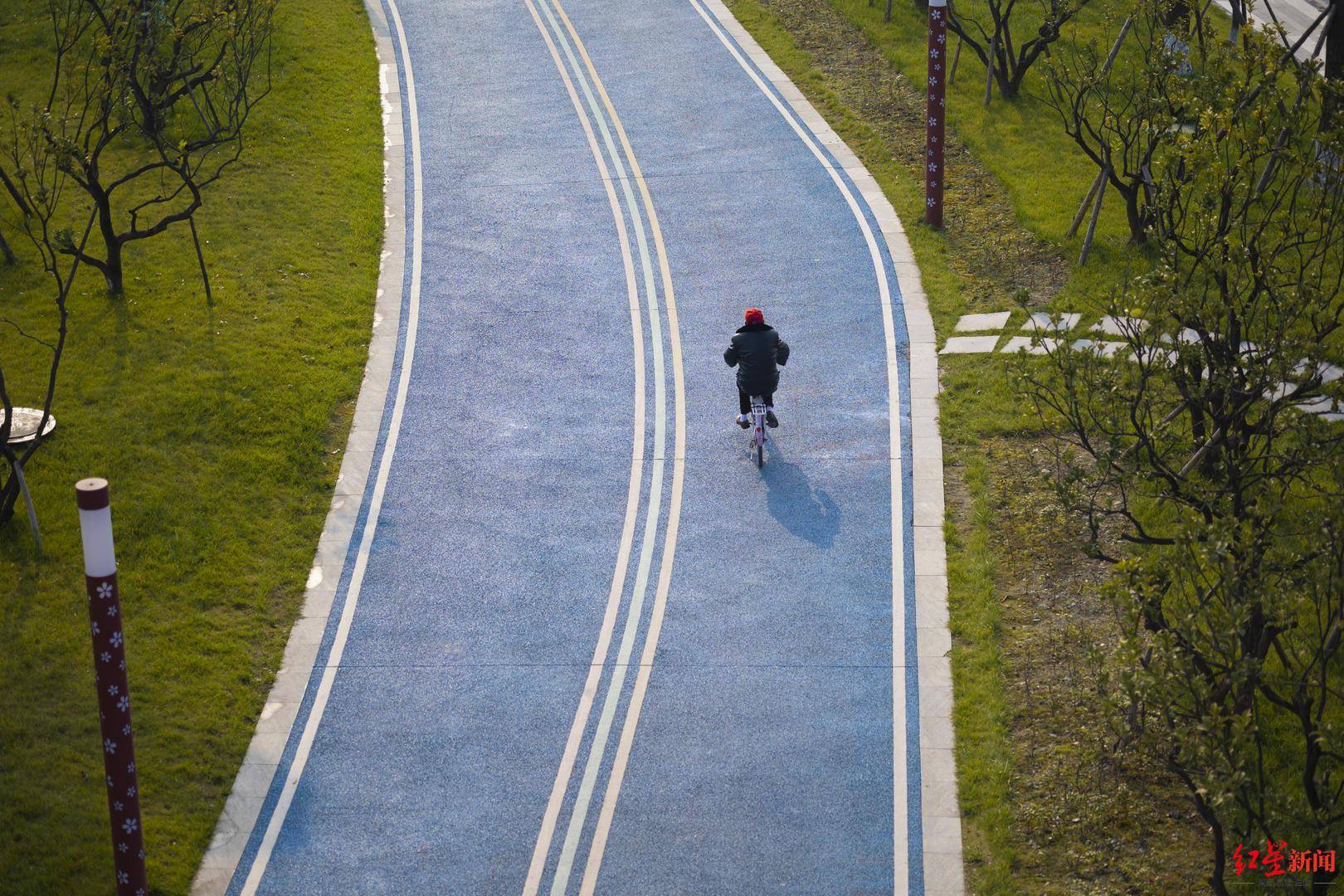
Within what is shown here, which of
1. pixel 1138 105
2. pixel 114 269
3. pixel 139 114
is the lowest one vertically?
pixel 114 269

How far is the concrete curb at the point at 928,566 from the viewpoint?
1133 cm

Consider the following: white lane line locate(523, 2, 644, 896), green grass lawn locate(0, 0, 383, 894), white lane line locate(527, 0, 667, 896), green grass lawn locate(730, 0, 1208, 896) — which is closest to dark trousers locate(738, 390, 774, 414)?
white lane line locate(527, 0, 667, 896)

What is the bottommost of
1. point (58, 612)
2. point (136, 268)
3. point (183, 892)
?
point (183, 892)

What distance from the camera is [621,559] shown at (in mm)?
14836

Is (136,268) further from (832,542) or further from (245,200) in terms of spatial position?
(832,542)

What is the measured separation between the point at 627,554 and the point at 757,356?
Answer: 286cm

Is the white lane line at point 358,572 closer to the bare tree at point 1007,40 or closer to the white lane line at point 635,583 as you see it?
the white lane line at point 635,583

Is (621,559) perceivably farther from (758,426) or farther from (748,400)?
(748,400)

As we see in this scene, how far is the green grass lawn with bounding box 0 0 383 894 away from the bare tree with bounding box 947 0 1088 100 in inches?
444

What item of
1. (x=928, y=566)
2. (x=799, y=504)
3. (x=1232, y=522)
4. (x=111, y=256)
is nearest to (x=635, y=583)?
(x=799, y=504)

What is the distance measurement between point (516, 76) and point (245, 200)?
7494 mm

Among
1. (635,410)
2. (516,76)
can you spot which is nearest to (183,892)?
(635,410)

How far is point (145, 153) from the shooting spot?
75.0ft

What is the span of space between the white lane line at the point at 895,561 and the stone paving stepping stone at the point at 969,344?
741 mm
